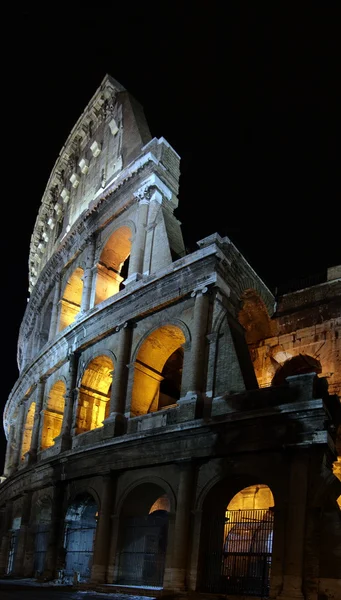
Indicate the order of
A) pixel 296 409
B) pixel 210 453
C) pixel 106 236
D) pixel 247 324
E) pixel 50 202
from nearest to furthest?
1. pixel 296 409
2. pixel 210 453
3. pixel 247 324
4. pixel 106 236
5. pixel 50 202

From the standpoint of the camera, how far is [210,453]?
45.9ft

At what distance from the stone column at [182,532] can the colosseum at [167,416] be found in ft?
0.10

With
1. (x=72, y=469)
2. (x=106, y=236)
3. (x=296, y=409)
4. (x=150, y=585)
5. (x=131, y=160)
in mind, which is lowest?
(x=150, y=585)


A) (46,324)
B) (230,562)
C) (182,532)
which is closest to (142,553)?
(182,532)

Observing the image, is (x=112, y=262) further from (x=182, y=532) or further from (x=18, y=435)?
(x=182, y=532)

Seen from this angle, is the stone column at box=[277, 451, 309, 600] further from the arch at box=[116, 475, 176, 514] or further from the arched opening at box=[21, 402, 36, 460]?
the arched opening at box=[21, 402, 36, 460]

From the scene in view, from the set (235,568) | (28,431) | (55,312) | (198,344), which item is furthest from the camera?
(28,431)

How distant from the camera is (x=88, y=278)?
21.2 meters

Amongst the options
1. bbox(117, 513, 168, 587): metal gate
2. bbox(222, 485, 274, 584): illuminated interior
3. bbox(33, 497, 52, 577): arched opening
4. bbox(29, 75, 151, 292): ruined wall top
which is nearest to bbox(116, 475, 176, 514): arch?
bbox(117, 513, 168, 587): metal gate

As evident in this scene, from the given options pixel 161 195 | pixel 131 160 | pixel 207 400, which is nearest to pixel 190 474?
pixel 207 400

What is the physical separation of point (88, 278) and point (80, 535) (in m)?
8.22

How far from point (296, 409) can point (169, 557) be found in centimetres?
437

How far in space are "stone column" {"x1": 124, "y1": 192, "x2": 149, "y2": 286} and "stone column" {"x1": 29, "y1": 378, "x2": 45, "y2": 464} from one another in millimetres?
5934

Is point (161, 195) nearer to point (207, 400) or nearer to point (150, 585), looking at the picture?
point (207, 400)
